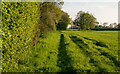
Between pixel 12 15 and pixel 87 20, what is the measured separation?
6736 cm

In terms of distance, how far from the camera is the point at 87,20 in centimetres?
6981

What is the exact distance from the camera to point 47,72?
6266mm

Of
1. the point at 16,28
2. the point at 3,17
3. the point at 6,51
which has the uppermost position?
the point at 3,17

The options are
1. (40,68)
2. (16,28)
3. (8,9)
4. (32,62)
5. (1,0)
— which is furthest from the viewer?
(32,62)

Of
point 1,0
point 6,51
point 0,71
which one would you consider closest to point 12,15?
point 1,0

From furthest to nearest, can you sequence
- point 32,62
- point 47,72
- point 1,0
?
point 32,62 → point 47,72 → point 1,0

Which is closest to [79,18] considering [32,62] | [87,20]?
[87,20]

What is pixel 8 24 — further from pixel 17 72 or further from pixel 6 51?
pixel 17 72

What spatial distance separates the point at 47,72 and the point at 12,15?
3.19 metres

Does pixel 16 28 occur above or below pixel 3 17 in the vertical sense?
below

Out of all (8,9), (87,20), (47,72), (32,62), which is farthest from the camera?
(87,20)

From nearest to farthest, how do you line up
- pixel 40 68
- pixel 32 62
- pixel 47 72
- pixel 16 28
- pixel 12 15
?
1. pixel 12 15
2. pixel 16 28
3. pixel 47 72
4. pixel 40 68
5. pixel 32 62

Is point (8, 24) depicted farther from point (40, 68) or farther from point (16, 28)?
point (40, 68)

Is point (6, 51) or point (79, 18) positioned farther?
point (79, 18)
